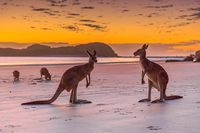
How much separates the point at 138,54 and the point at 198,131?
474 centimetres

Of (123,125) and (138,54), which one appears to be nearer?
(123,125)

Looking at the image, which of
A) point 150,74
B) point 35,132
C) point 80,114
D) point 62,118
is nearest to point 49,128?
point 35,132

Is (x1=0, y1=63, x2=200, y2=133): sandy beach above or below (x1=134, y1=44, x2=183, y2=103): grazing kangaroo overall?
below

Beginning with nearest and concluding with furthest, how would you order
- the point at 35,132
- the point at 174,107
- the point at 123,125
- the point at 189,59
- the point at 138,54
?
the point at 35,132 → the point at 123,125 → the point at 174,107 → the point at 138,54 → the point at 189,59

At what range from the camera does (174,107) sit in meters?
8.41

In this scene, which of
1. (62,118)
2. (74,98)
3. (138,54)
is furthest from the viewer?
(138,54)

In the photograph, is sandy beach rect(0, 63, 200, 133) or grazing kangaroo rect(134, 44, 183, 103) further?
grazing kangaroo rect(134, 44, 183, 103)

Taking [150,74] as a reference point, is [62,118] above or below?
below

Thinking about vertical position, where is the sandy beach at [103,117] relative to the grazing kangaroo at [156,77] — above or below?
below

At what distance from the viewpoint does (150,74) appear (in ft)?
31.8

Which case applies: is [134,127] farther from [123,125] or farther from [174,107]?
[174,107]

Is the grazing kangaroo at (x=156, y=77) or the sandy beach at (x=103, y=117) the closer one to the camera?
the sandy beach at (x=103, y=117)

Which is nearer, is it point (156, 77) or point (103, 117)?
point (103, 117)

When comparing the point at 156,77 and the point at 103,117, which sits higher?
the point at 156,77
